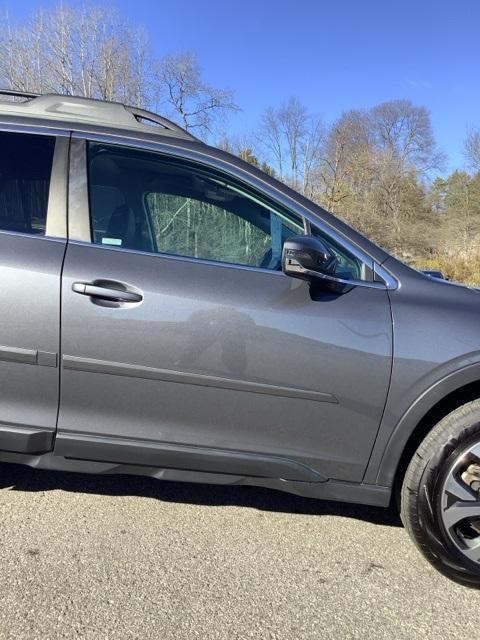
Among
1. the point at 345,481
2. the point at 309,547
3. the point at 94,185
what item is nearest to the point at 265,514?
the point at 309,547

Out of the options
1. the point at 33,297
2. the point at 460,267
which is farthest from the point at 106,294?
the point at 460,267

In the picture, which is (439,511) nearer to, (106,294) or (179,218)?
(106,294)

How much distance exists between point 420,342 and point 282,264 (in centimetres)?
67

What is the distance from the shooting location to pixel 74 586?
2135 mm

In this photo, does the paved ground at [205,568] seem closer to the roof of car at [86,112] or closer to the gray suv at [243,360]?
the gray suv at [243,360]

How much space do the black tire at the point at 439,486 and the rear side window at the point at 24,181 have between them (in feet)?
6.37

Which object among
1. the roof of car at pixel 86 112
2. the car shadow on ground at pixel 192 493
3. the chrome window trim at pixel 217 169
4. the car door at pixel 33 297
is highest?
the roof of car at pixel 86 112

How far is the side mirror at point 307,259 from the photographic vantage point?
2152mm

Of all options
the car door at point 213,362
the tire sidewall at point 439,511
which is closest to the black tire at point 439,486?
the tire sidewall at point 439,511

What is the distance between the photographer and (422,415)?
2238mm

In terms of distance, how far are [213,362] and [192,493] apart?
42.3 inches

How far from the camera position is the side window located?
7.89ft

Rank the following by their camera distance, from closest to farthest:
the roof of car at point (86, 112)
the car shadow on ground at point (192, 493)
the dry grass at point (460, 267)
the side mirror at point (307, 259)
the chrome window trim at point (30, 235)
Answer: the side mirror at point (307, 259), the chrome window trim at point (30, 235), the roof of car at point (86, 112), the car shadow on ground at point (192, 493), the dry grass at point (460, 267)

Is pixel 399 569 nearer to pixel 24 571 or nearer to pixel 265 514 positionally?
pixel 265 514
